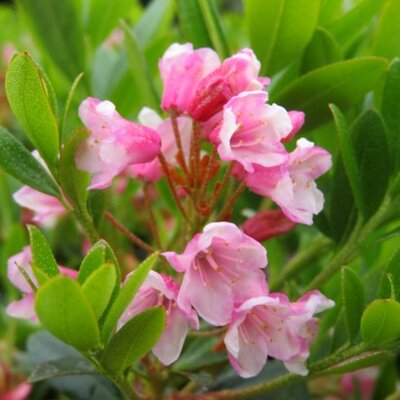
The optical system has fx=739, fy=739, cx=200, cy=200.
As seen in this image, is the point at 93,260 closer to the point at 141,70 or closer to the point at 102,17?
the point at 141,70

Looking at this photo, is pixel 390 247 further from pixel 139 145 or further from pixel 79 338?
pixel 79 338

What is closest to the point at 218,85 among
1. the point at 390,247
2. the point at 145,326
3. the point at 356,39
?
the point at 145,326

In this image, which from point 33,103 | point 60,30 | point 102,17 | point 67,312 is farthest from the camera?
point 102,17

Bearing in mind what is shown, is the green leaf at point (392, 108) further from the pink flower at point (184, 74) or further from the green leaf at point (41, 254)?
the green leaf at point (41, 254)

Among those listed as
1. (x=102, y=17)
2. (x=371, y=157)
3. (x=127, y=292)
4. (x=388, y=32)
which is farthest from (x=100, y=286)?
(x=102, y=17)

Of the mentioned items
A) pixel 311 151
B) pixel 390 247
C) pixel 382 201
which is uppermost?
pixel 311 151

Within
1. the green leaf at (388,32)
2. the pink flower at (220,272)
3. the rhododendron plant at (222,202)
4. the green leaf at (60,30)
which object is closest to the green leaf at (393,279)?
the rhododendron plant at (222,202)

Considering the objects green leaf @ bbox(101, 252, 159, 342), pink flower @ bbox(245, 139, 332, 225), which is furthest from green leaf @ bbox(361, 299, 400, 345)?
green leaf @ bbox(101, 252, 159, 342)

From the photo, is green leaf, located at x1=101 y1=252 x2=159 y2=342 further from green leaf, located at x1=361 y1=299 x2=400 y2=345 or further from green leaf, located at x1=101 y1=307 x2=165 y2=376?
green leaf, located at x1=361 y1=299 x2=400 y2=345
